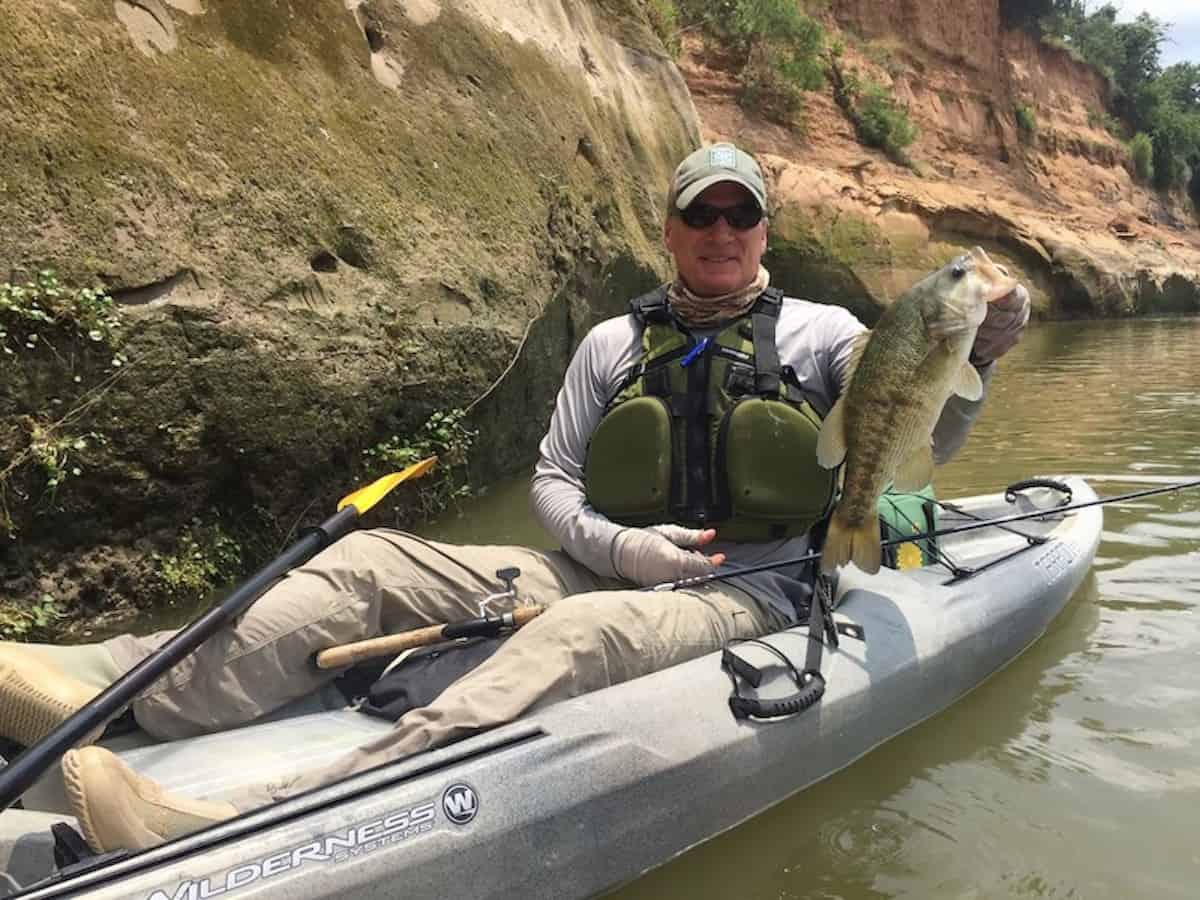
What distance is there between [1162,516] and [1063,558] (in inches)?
73.6

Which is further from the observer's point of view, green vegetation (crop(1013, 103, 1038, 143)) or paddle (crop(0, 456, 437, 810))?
green vegetation (crop(1013, 103, 1038, 143))

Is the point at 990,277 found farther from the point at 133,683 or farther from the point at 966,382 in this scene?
the point at 133,683

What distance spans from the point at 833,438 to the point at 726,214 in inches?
35.0

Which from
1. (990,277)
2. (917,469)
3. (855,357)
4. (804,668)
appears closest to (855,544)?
(917,469)

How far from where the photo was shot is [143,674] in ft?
7.89

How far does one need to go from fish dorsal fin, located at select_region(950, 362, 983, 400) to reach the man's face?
890 mm

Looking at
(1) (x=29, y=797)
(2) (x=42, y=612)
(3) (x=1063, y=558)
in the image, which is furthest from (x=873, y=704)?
(2) (x=42, y=612)

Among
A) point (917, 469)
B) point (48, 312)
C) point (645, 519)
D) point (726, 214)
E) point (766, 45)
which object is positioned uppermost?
point (766, 45)

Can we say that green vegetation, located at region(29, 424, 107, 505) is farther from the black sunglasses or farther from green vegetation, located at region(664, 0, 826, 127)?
green vegetation, located at region(664, 0, 826, 127)

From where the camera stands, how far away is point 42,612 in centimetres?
419

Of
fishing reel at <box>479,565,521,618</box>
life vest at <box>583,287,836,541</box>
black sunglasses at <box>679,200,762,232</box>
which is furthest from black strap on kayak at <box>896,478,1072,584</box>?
fishing reel at <box>479,565,521,618</box>

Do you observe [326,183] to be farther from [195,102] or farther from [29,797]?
[29,797]

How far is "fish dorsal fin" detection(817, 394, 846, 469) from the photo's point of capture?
2723 millimetres

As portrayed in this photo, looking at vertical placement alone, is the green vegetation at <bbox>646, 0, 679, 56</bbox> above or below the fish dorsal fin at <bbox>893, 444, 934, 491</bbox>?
above
